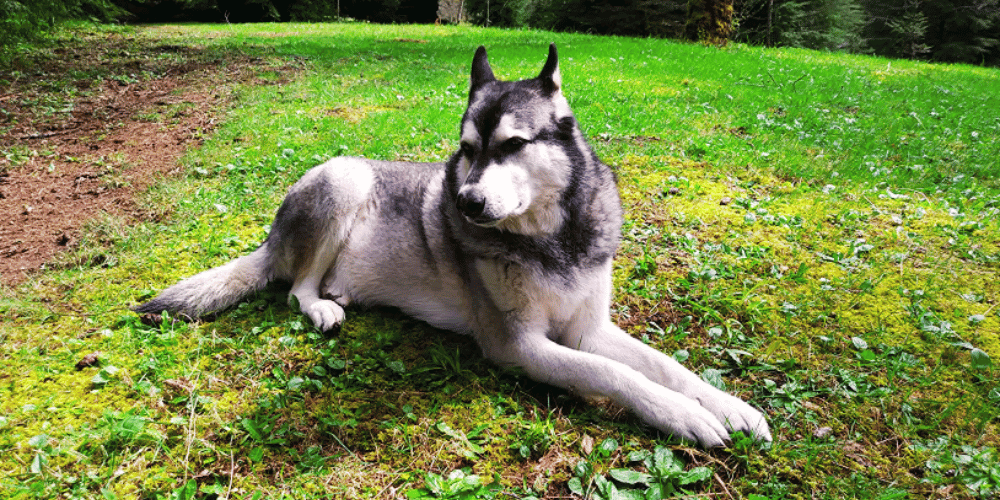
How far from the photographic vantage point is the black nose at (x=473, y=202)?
2.48 metres

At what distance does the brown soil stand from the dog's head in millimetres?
3555

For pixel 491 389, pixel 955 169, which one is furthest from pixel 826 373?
pixel 955 169

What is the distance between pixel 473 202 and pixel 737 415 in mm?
1579

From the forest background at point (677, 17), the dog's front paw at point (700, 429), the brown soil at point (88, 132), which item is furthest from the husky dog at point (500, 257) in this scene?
the forest background at point (677, 17)

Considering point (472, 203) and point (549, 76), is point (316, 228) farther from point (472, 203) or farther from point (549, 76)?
point (549, 76)

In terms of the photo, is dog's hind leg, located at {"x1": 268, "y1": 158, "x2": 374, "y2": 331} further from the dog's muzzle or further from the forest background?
the forest background

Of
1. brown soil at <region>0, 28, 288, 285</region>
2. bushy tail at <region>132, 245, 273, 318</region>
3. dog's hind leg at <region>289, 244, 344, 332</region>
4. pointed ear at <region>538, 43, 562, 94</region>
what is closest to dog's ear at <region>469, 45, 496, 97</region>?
pointed ear at <region>538, 43, 562, 94</region>

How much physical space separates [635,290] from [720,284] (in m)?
0.59

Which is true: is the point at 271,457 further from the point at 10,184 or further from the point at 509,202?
the point at 10,184

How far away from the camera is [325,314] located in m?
3.27

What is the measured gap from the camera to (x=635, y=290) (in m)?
3.63

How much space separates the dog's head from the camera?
2578 millimetres

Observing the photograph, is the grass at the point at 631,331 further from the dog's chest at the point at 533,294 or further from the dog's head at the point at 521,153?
the dog's head at the point at 521,153

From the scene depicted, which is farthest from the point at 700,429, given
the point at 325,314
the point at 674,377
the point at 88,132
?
the point at 88,132
